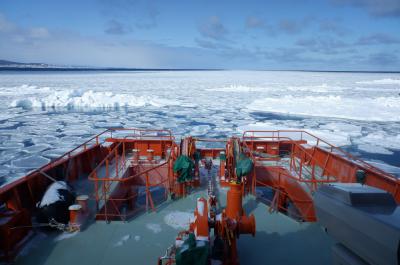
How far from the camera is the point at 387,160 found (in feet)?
35.8

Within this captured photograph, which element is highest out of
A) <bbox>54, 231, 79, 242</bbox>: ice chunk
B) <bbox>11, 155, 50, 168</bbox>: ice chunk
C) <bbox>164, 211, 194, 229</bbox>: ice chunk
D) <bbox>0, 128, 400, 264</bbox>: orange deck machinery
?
<bbox>0, 128, 400, 264</bbox>: orange deck machinery

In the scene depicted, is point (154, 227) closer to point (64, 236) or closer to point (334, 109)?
point (64, 236)

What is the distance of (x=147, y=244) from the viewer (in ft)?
14.0

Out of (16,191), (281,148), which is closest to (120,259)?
(16,191)

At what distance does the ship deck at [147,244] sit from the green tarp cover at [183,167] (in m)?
0.94

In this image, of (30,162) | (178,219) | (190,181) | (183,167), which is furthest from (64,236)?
(30,162)

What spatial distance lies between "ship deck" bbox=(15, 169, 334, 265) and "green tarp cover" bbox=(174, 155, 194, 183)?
941 millimetres

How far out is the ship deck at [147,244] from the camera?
3.96 m

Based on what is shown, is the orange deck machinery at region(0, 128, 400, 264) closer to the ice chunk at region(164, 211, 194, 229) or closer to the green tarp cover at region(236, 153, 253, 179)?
the green tarp cover at region(236, 153, 253, 179)

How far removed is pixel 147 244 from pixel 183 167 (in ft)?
5.77

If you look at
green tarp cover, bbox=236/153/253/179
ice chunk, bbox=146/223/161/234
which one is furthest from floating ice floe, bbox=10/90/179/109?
ice chunk, bbox=146/223/161/234

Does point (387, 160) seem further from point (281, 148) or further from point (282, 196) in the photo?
point (282, 196)

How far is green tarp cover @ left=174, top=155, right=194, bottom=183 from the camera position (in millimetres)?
5719

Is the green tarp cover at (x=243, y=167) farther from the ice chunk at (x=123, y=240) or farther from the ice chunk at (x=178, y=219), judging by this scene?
the ice chunk at (x=123, y=240)
